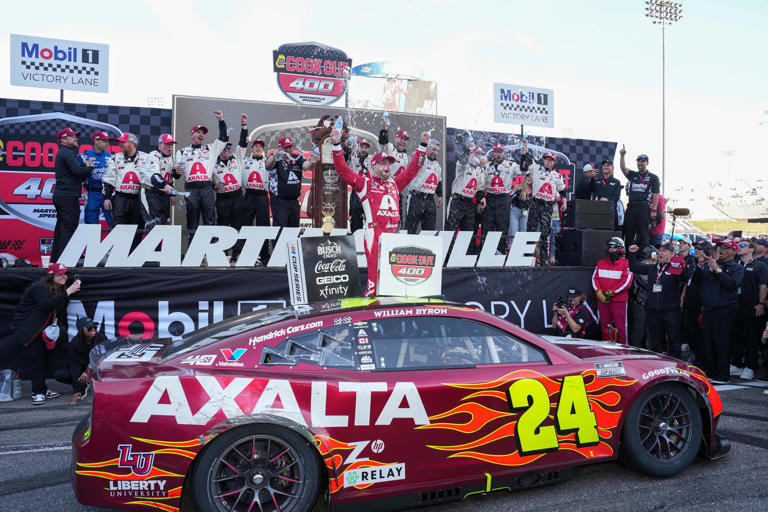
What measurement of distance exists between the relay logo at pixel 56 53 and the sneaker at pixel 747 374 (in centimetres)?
1226

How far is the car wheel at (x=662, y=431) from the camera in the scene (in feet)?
12.6

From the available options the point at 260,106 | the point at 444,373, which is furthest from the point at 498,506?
the point at 260,106

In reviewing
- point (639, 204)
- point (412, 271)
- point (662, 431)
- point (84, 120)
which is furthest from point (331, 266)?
point (84, 120)

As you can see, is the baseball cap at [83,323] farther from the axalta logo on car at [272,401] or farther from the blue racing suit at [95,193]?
the axalta logo on car at [272,401]

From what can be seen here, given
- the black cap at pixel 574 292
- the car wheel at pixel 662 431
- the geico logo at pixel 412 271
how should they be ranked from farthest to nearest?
the black cap at pixel 574 292 < the geico logo at pixel 412 271 < the car wheel at pixel 662 431

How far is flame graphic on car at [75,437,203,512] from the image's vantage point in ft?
9.72

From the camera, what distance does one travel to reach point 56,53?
11.1 meters

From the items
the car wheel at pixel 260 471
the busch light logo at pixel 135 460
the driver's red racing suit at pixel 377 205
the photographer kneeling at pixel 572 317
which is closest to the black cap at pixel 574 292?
the photographer kneeling at pixel 572 317

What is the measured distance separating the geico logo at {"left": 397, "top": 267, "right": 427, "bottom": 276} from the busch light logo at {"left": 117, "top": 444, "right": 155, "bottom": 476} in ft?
9.15

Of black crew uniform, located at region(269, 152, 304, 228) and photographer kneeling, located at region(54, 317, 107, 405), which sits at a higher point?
black crew uniform, located at region(269, 152, 304, 228)

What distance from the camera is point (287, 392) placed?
315 cm

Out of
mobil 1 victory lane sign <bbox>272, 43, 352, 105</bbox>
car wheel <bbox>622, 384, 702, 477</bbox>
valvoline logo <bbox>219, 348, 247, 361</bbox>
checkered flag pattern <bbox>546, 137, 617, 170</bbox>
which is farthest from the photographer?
mobil 1 victory lane sign <bbox>272, 43, 352, 105</bbox>

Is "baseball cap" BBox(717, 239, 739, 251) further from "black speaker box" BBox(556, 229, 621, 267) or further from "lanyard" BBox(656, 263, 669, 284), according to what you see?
"black speaker box" BBox(556, 229, 621, 267)

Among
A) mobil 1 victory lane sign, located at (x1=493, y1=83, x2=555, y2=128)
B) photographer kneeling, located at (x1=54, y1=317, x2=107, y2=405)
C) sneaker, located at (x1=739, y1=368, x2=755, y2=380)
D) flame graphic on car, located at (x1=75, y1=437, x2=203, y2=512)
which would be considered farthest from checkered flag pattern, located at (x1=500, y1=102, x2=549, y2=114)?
flame graphic on car, located at (x1=75, y1=437, x2=203, y2=512)
